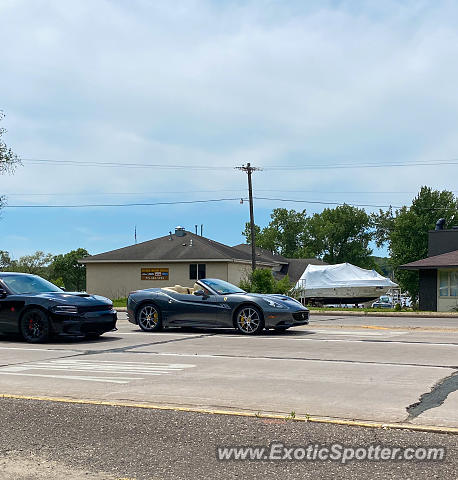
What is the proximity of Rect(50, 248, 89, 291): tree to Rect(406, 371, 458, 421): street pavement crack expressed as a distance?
283 feet

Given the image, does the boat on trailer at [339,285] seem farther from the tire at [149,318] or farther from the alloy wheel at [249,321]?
the alloy wheel at [249,321]

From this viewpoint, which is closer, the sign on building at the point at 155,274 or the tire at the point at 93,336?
the tire at the point at 93,336

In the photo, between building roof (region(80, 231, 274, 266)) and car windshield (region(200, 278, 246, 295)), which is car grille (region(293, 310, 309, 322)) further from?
building roof (region(80, 231, 274, 266))

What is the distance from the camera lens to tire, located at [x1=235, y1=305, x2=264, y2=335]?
1466 centimetres

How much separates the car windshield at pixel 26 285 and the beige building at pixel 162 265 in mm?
33982

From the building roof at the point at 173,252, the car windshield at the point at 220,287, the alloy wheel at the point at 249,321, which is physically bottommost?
the alloy wheel at the point at 249,321

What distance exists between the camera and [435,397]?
7250mm

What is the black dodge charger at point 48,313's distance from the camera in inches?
530

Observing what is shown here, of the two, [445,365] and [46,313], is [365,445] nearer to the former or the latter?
[445,365]

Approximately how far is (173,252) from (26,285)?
36352 millimetres

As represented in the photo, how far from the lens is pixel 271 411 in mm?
6613

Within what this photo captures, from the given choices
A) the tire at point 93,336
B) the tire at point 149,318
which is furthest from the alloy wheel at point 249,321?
the tire at point 93,336

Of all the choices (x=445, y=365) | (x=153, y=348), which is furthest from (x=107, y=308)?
(x=445, y=365)

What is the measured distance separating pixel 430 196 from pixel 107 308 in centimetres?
6228
